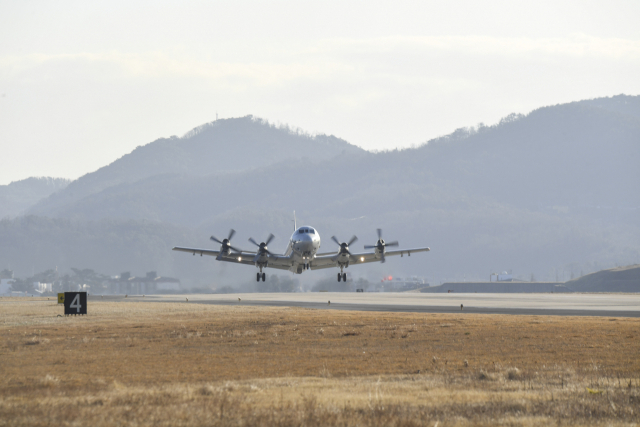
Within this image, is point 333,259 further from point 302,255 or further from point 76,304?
point 76,304

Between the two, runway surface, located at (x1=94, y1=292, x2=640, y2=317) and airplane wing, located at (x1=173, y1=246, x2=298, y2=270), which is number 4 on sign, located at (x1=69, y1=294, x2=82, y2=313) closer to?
runway surface, located at (x1=94, y1=292, x2=640, y2=317)

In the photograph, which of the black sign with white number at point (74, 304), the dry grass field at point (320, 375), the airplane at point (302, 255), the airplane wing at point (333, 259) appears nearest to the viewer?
the dry grass field at point (320, 375)

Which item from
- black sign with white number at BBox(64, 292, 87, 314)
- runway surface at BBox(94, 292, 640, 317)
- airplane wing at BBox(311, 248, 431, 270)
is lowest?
runway surface at BBox(94, 292, 640, 317)

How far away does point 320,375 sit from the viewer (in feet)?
74.2

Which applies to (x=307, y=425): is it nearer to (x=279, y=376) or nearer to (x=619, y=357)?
(x=279, y=376)

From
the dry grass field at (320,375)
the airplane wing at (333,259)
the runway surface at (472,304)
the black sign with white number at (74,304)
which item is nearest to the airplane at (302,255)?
the airplane wing at (333,259)

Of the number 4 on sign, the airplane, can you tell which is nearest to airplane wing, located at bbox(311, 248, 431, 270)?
the airplane

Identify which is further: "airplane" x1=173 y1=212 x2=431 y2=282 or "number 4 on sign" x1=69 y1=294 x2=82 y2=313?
"airplane" x1=173 y1=212 x2=431 y2=282

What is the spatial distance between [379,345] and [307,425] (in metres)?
17.7

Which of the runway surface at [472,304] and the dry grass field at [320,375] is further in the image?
the runway surface at [472,304]

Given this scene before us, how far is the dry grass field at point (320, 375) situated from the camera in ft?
51.1

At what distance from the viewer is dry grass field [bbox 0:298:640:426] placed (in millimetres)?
15562

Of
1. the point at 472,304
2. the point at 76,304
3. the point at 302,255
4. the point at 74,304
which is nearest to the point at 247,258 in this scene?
the point at 302,255

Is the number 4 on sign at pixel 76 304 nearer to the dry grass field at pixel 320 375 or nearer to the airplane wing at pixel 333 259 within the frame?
the dry grass field at pixel 320 375
